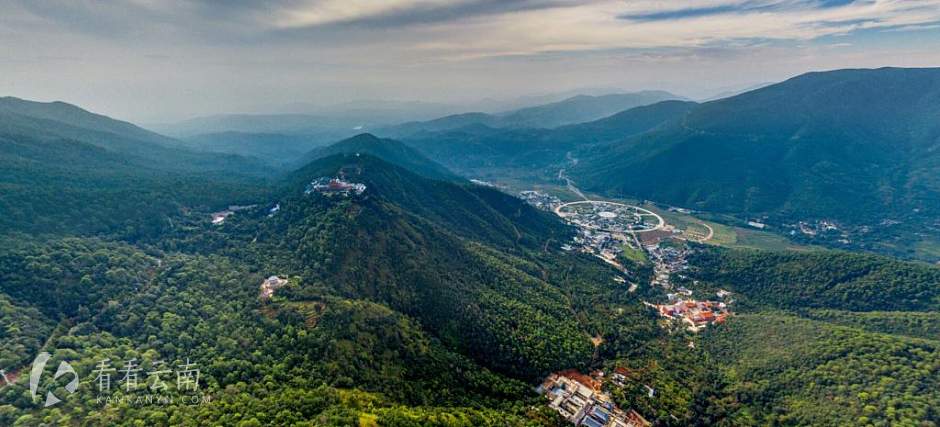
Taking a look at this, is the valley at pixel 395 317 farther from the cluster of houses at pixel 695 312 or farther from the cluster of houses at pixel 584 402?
the cluster of houses at pixel 695 312

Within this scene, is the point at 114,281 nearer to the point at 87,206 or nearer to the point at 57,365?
the point at 57,365

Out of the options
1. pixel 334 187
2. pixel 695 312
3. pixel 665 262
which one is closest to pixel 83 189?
pixel 334 187

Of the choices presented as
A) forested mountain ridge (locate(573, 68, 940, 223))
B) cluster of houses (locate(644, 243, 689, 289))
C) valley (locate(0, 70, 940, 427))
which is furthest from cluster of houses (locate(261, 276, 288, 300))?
forested mountain ridge (locate(573, 68, 940, 223))

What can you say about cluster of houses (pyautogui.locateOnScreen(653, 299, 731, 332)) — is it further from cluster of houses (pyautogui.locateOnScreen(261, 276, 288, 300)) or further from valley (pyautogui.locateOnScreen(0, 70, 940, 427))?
cluster of houses (pyautogui.locateOnScreen(261, 276, 288, 300))

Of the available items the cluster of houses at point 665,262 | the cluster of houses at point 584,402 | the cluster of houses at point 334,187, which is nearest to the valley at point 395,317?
the cluster of houses at point 584,402

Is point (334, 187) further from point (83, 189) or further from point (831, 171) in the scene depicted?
point (831, 171)

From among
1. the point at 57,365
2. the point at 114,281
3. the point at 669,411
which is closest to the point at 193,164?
the point at 114,281

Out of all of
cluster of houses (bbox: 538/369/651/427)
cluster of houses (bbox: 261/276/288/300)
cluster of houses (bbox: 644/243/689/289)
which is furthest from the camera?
cluster of houses (bbox: 644/243/689/289)

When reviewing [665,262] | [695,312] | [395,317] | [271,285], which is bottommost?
[665,262]
